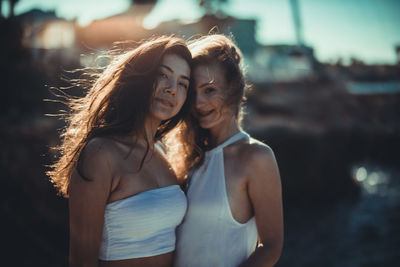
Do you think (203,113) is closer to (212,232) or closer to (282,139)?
(212,232)

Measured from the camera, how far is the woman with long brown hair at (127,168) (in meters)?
2.00

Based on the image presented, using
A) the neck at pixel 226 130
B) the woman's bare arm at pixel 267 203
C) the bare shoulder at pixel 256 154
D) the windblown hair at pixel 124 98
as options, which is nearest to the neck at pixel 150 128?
the windblown hair at pixel 124 98

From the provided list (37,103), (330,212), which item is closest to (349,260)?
(330,212)

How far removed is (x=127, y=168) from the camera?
2.23 metres

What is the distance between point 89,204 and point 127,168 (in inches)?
15.4

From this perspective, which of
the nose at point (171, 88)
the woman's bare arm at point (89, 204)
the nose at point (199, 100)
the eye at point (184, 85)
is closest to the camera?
the woman's bare arm at point (89, 204)

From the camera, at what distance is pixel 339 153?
1042 cm

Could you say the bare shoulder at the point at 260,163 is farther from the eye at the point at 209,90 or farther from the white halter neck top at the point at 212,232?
the eye at the point at 209,90

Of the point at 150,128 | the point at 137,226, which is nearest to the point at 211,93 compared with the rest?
the point at 150,128

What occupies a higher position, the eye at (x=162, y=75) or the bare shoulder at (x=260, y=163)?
the eye at (x=162, y=75)

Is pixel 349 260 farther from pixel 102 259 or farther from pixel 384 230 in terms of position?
pixel 102 259

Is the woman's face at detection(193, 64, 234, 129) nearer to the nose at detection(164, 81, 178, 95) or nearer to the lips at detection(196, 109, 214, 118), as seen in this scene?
the lips at detection(196, 109, 214, 118)

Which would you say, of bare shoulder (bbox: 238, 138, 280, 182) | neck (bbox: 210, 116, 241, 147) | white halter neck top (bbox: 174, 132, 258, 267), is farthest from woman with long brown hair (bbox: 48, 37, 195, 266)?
bare shoulder (bbox: 238, 138, 280, 182)

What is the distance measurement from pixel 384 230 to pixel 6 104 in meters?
10.7
